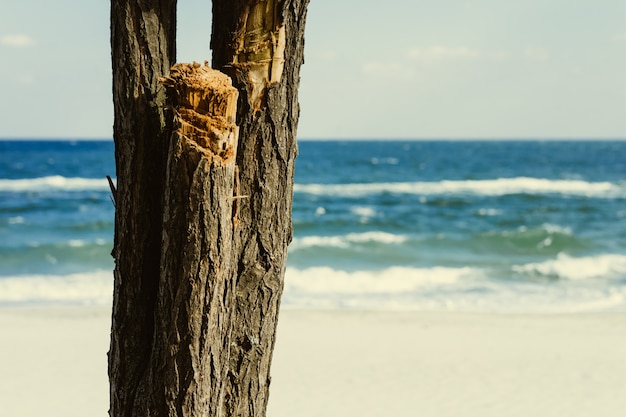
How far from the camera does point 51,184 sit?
92.5 feet

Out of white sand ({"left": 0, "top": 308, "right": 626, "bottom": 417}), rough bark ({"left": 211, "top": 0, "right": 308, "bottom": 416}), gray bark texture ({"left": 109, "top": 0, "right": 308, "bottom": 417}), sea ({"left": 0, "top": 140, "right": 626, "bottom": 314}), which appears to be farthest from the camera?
sea ({"left": 0, "top": 140, "right": 626, "bottom": 314})

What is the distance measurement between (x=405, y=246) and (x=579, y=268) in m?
3.93

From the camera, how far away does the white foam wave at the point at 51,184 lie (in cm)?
2647

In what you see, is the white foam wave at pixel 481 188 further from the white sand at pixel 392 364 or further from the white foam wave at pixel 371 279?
the white sand at pixel 392 364

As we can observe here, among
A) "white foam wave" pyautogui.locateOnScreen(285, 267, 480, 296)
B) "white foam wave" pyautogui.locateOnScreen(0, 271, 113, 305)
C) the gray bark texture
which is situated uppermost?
the gray bark texture

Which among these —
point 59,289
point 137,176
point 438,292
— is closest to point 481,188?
A: point 438,292

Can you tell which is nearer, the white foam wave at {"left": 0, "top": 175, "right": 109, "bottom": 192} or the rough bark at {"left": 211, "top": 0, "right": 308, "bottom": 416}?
the rough bark at {"left": 211, "top": 0, "right": 308, "bottom": 416}

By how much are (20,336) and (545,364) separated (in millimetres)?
5599

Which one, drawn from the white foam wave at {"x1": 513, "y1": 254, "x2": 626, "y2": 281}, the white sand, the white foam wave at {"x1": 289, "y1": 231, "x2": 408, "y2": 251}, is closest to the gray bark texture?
the white sand

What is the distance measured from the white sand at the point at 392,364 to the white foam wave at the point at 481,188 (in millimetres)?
17979

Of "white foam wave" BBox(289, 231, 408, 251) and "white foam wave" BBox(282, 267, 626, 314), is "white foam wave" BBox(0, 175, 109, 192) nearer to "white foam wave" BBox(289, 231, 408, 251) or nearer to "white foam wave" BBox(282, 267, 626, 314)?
"white foam wave" BBox(289, 231, 408, 251)

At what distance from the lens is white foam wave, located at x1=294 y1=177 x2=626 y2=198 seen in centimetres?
2680

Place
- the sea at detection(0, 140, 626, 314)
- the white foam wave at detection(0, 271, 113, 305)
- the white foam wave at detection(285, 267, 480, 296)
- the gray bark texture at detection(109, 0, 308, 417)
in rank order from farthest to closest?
1. the white foam wave at detection(285, 267, 480, 296)
2. the sea at detection(0, 140, 626, 314)
3. the white foam wave at detection(0, 271, 113, 305)
4. the gray bark texture at detection(109, 0, 308, 417)

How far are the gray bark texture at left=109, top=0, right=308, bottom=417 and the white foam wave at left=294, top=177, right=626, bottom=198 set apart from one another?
23.4 meters
